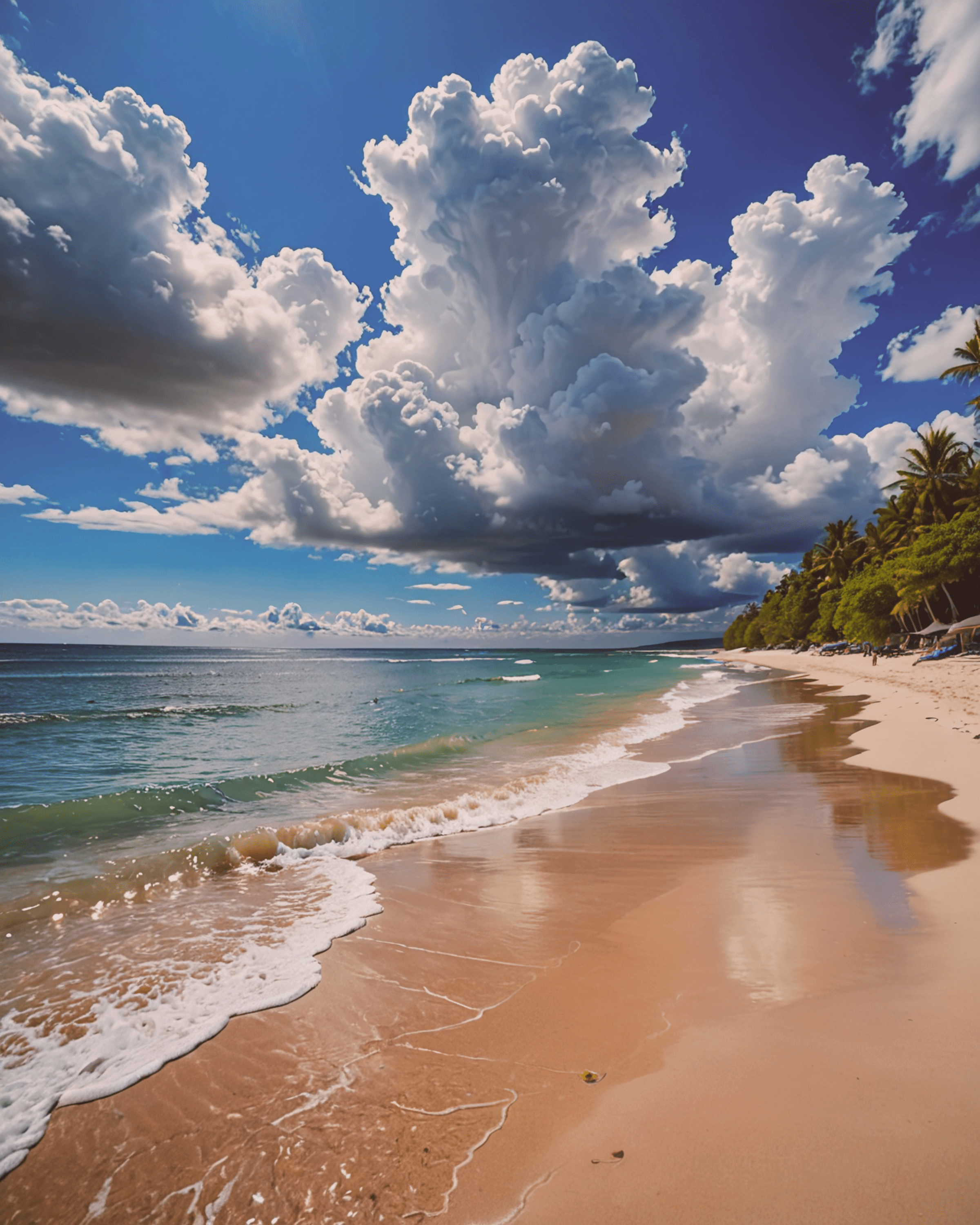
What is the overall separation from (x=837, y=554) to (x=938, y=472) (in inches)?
1208

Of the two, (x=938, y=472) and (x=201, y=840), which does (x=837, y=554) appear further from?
(x=201, y=840)

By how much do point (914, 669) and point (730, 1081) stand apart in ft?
139

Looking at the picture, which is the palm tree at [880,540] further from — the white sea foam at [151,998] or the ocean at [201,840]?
the white sea foam at [151,998]

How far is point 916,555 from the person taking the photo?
43.5m

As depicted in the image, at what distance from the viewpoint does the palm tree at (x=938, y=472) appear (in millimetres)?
51562

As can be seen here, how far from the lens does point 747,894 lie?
5.93 metres

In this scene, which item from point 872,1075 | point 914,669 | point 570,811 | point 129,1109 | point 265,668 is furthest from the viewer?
point 265,668

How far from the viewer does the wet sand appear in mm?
2510

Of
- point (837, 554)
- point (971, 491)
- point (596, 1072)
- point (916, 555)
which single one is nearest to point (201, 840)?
point (596, 1072)

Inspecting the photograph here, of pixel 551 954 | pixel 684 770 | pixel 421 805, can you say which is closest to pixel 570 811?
pixel 421 805

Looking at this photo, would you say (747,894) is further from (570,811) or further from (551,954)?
(570,811)

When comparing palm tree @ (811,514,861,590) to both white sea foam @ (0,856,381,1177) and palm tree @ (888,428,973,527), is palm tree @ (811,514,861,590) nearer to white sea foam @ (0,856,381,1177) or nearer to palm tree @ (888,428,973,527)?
palm tree @ (888,428,973,527)

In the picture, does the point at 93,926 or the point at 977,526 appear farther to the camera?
the point at 977,526

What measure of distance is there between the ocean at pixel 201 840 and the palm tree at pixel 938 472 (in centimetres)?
4380
